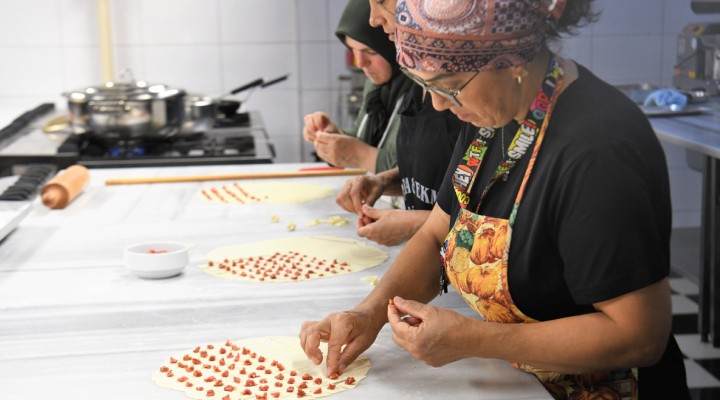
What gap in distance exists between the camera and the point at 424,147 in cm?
232

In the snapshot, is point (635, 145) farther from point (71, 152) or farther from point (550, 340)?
point (71, 152)

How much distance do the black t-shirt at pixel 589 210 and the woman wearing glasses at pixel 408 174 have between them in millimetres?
635

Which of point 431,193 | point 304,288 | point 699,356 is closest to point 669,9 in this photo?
point 699,356

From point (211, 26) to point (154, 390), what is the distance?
12.6 feet

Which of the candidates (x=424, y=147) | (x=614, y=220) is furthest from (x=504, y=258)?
(x=424, y=147)

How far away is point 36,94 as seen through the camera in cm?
496

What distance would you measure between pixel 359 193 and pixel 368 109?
0.61 metres

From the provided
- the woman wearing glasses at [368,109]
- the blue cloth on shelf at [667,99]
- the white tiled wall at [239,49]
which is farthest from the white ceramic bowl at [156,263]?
the white tiled wall at [239,49]

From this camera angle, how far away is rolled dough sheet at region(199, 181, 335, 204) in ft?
9.26

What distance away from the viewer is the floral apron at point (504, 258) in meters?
1.44

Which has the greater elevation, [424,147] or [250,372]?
[424,147]

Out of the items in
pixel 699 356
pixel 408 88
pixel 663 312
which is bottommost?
pixel 699 356

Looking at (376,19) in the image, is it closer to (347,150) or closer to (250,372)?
(347,150)

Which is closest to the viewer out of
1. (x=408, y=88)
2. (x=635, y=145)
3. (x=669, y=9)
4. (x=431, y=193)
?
(x=635, y=145)
